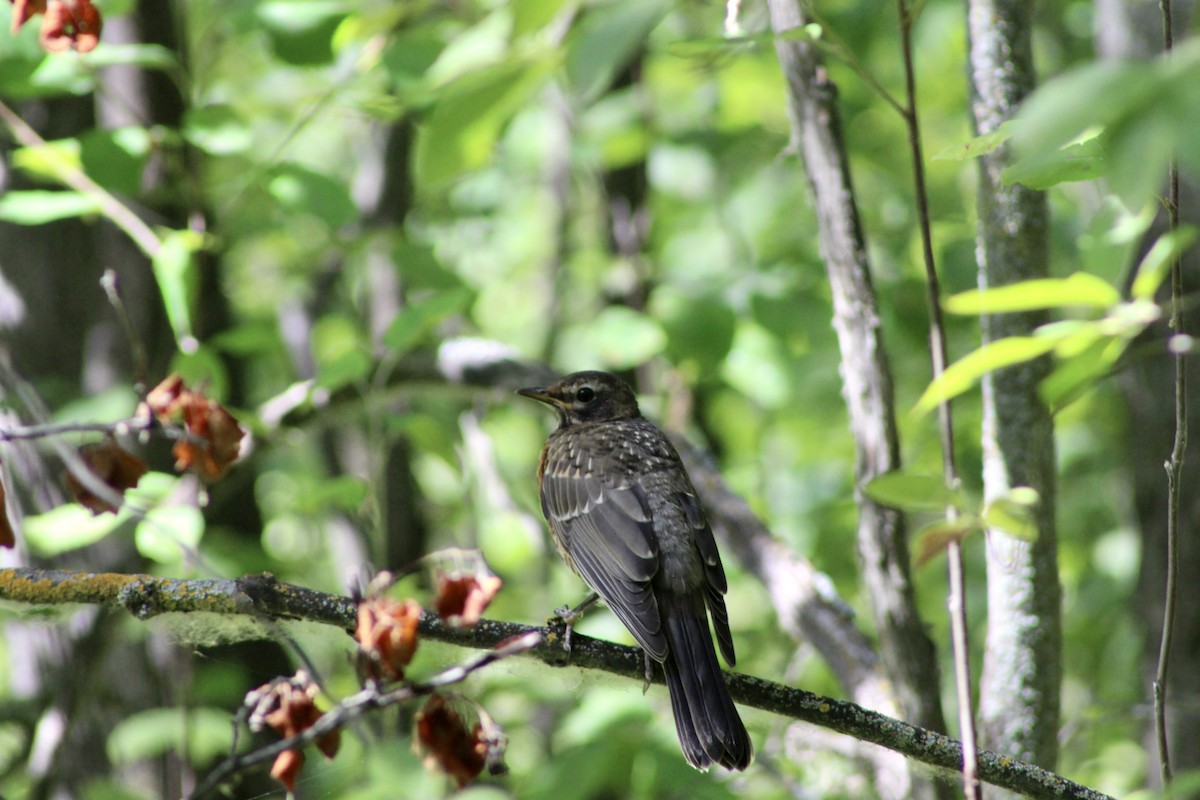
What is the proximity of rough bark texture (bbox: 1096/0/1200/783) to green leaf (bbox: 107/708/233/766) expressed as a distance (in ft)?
10.4

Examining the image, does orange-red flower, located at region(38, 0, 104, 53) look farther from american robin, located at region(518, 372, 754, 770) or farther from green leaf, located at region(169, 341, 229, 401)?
american robin, located at region(518, 372, 754, 770)

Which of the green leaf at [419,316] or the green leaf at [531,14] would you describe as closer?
the green leaf at [531,14]

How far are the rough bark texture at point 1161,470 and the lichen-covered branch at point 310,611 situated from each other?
173 centimetres

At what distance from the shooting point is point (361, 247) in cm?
405

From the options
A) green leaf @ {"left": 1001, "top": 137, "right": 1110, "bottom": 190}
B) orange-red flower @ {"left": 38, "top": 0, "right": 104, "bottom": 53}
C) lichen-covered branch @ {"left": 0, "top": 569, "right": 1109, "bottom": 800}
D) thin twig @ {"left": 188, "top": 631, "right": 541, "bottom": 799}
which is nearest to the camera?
thin twig @ {"left": 188, "top": 631, "right": 541, "bottom": 799}

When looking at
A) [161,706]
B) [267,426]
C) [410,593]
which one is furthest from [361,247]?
[161,706]

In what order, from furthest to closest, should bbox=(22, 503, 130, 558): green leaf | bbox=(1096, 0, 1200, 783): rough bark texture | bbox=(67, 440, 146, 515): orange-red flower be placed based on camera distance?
bbox=(1096, 0, 1200, 783): rough bark texture < bbox=(22, 503, 130, 558): green leaf < bbox=(67, 440, 146, 515): orange-red flower

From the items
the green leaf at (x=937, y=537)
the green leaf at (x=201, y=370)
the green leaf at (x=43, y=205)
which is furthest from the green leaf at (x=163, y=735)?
the green leaf at (x=937, y=537)

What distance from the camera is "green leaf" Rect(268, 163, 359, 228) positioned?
3.22m

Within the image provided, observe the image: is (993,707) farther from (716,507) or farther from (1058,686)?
(716,507)

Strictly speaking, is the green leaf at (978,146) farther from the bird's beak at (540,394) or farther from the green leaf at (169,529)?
the bird's beak at (540,394)

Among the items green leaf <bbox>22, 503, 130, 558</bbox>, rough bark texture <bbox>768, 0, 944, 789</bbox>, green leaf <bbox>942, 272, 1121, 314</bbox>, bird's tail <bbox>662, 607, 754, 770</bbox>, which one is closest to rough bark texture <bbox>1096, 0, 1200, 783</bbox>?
rough bark texture <bbox>768, 0, 944, 789</bbox>

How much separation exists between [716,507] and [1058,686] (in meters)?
1.13

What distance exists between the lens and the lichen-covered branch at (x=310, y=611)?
2.03 metres
